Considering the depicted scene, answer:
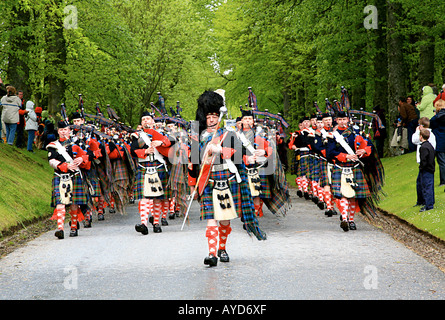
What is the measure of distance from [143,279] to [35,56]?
55.9 ft

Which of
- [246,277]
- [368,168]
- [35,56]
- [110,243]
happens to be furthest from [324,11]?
[246,277]

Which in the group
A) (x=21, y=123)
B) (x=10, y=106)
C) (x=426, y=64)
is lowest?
(x=21, y=123)

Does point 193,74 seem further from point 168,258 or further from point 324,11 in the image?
point 168,258

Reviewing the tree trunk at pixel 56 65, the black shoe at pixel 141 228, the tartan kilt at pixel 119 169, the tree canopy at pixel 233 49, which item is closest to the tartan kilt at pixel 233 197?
the black shoe at pixel 141 228

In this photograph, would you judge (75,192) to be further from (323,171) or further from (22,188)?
(323,171)

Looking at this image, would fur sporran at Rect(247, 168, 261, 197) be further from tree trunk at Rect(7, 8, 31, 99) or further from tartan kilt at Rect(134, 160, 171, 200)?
tree trunk at Rect(7, 8, 31, 99)

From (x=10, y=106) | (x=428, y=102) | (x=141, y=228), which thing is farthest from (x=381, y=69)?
(x=141, y=228)

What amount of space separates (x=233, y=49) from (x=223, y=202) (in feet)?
88.6

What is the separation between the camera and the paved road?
633 cm

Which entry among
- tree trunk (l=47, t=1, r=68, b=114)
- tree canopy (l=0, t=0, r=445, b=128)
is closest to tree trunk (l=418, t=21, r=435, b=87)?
tree canopy (l=0, t=0, r=445, b=128)

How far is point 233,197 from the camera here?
8078 millimetres

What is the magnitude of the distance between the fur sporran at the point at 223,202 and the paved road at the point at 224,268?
0.56 meters

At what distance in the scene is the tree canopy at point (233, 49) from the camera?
72.3ft

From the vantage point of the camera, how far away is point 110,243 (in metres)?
10.1
